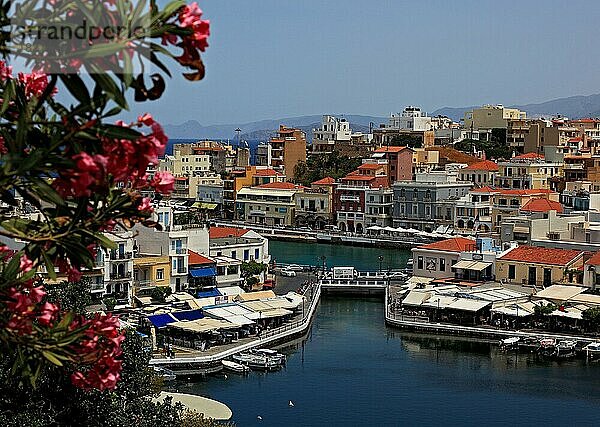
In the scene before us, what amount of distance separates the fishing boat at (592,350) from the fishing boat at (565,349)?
199 millimetres

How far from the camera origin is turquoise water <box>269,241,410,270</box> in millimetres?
27312

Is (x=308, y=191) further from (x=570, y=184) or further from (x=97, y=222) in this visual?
(x=97, y=222)

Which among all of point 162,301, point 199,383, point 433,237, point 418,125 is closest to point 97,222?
point 199,383

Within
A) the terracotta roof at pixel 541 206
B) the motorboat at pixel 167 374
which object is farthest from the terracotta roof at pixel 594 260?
the motorboat at pixel 167 374

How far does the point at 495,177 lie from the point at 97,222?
1305 inches

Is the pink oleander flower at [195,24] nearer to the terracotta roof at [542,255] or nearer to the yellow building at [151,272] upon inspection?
the yellow building at [151,272]

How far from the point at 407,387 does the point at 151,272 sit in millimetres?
5811

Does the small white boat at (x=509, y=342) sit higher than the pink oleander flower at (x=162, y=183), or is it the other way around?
the pink oleander flower at (x=162, y=183)

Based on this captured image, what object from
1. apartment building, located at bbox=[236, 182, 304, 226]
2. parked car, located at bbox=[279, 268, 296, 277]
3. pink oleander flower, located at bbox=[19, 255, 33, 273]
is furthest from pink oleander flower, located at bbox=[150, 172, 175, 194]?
apartment building, located at bbox=[236, 182, 304, 226]

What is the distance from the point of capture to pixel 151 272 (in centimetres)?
1794

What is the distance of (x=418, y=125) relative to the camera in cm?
5009

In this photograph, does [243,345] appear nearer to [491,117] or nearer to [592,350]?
[592,350]

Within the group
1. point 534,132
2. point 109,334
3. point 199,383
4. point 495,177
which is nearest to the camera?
point 109,334

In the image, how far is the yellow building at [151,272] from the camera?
17734 millimetres
